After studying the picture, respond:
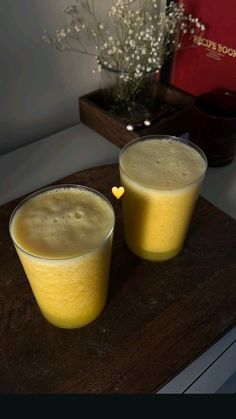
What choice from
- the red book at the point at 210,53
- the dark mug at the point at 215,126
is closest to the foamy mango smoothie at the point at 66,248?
the dark mug at the point at 215,126

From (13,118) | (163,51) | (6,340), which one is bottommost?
(6,340)

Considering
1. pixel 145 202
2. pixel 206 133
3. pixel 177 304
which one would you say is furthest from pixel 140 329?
pixel 206 133


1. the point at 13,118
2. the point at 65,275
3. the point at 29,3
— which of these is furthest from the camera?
the point at 13,118

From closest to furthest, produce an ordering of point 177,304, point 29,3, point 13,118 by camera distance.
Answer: point 177,304 < point 29,3 < point 13,118

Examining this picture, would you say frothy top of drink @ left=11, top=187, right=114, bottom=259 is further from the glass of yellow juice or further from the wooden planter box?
the wooden planter box

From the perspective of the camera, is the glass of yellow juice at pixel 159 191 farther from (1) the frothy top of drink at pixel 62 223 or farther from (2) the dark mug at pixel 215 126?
(2) the dark mug at pixel 215 126

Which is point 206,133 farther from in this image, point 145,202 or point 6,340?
point 6,340

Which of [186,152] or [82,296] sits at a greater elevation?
[186,152]

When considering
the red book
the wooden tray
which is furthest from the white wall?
the wooden tray
